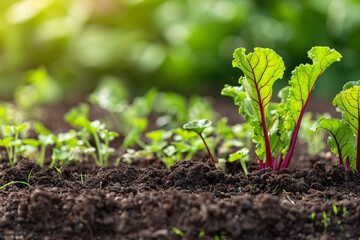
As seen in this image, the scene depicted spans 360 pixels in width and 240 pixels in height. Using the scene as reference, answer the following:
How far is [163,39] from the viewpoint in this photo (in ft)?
20.5

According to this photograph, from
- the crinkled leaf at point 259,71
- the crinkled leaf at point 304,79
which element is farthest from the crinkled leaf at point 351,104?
the crinkled leaf at point 259,71

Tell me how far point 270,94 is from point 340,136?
392 mm

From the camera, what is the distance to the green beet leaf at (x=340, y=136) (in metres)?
2.19

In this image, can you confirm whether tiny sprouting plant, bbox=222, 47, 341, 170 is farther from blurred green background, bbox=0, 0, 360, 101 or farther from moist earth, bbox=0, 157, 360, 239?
blurred green background, bbox=0, 0, 360, 101

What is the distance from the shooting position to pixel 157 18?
6.01 m

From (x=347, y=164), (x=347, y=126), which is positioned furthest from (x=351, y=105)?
(x=347, y=164)

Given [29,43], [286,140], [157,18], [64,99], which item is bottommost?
[286,140]

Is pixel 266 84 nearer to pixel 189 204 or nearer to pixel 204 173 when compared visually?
pixel 204 173

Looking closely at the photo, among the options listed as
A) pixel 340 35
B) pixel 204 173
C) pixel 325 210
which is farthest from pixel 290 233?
pixel 340 35

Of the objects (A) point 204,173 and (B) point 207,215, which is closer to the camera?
(B) point 207,215

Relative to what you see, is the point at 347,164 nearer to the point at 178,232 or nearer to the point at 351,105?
the point at 351,105

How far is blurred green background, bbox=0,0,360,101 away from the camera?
211 inches

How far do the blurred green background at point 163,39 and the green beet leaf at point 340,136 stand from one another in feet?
10.3

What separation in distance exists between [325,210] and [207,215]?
0.45m
